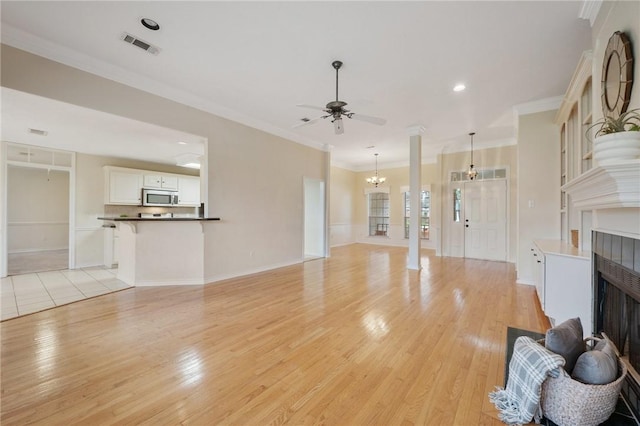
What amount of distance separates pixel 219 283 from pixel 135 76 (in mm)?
3290

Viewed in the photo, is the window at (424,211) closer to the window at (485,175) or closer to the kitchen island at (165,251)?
the window at (485,175)

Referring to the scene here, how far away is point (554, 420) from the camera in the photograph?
152 centimetres

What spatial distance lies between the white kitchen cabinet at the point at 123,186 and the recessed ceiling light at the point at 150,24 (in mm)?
4991

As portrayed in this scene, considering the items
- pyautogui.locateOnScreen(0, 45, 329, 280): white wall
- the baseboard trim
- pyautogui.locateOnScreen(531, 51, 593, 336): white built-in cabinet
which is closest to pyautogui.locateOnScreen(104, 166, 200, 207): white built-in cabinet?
pyautogui.locateOnScreen(0, 45, 329, 280): white wall

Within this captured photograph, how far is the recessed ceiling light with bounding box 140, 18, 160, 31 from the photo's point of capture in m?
2.58

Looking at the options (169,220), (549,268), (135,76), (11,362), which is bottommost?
(11,362)

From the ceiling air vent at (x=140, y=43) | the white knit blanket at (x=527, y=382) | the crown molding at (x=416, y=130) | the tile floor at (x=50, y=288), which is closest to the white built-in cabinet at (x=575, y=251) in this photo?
the white knit blanket at (x=527, y=382)

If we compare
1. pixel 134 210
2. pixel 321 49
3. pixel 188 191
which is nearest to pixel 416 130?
pixel 321 49

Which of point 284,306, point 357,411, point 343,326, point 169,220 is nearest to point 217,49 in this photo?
point 169,220

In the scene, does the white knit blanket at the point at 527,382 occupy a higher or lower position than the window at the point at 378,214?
lower

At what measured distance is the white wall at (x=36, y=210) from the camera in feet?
24.9

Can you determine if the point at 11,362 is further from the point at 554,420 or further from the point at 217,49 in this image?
the point at 554,420

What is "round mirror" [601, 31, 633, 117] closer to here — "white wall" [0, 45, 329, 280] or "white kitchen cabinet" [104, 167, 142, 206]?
"white wall" [0, 45, 329, 280]

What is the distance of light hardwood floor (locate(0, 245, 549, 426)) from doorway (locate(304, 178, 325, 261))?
326 cm
